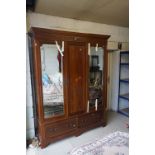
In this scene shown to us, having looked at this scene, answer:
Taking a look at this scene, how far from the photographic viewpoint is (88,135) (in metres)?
3.15

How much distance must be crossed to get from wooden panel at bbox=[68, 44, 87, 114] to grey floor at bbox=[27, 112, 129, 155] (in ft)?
1.84

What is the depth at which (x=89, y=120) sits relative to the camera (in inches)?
128

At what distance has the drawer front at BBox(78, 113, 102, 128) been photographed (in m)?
3.14

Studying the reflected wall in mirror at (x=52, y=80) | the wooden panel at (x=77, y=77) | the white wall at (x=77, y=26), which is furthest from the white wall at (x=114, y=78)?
the reflected wall in mirror at (x=52, y=80)

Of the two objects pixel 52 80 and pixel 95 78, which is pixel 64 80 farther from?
pixel 95 78

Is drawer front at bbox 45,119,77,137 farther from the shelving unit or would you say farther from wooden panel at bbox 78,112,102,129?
the shelving unit

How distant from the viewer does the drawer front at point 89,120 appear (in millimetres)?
3137

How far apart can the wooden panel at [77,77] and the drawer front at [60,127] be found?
222 mm

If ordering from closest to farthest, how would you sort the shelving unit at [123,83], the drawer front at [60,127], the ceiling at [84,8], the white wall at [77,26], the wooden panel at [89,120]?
the ceiling at [84,8], the drawer front at [60,127], the white wall at [77,26], the wooden panel at [89,120], the shelving unit at [123,83]

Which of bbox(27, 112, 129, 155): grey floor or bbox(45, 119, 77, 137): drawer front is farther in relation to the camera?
bbox(45, 119, 77, 137): drawer front

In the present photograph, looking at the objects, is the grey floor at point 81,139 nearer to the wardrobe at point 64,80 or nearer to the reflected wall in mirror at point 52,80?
the wardrobe at point 64,80

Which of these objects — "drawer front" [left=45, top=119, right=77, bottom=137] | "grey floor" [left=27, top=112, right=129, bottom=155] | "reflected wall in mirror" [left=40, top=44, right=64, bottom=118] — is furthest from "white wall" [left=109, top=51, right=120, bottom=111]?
"reflected wall in mirror" [left=40, top=44, right=64, bottom=118]
